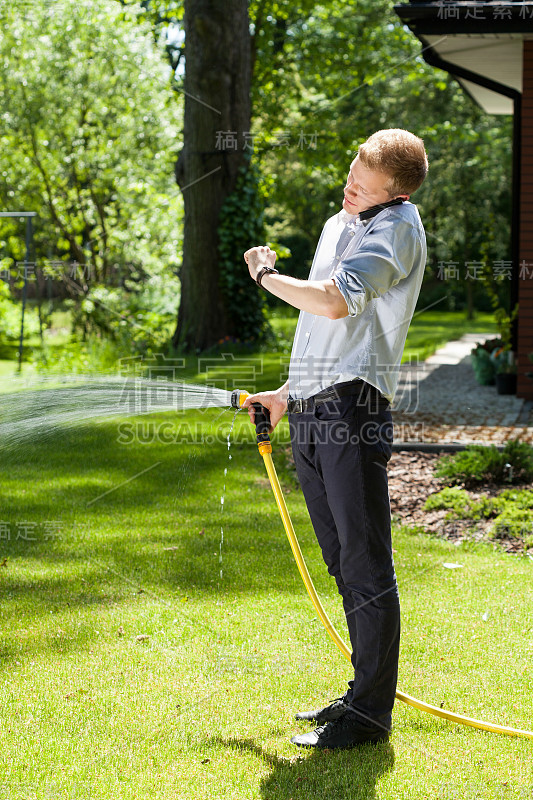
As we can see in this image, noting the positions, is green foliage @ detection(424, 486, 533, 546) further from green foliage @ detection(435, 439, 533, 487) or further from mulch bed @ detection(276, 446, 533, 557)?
green foliage @ detection(435, 439, 533, 487)

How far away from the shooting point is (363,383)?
8.79 feet

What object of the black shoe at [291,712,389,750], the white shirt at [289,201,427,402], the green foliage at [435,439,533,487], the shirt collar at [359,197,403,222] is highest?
the shirt collar at [359,197,403,222]

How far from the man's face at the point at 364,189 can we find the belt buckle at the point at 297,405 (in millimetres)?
652

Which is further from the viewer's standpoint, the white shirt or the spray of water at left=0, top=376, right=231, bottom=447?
the spray of water at left=0, top=376, right=231, bottom=447

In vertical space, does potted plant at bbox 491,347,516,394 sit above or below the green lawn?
Answer: above

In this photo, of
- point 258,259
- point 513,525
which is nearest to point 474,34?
point 513,525

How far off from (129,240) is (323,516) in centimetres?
1238

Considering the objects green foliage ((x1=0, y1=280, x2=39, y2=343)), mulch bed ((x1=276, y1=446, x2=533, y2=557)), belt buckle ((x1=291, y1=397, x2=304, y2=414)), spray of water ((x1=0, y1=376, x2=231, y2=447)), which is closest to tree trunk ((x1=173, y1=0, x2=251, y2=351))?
mulch bed ((x1=276, y1=446, x2=533, y2=557))

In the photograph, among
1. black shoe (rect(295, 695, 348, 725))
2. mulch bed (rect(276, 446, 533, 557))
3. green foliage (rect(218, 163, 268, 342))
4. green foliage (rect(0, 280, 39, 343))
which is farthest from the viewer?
green foliage (rect(0, 280, 39, 343))

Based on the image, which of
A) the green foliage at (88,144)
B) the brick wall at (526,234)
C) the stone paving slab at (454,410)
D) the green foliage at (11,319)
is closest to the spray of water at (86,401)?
the stone paving slab at (454,410)

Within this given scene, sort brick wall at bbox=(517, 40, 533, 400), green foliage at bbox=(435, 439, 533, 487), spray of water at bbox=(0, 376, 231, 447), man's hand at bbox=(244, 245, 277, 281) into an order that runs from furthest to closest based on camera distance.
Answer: brick wall at bbox=(517, 40, 533, 400) → green foliage at bbox=(435, 439, 533, 487) → spray of water at bbox=(0, 376, 231, 447) → man's hand at bbox=(244, 245, 277, 281)

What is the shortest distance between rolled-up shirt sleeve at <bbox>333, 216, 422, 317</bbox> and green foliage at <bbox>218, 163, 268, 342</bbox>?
8.50 meters

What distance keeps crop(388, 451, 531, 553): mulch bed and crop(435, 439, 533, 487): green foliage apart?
85 millimetres

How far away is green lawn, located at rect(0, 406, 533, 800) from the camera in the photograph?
8.86ft
